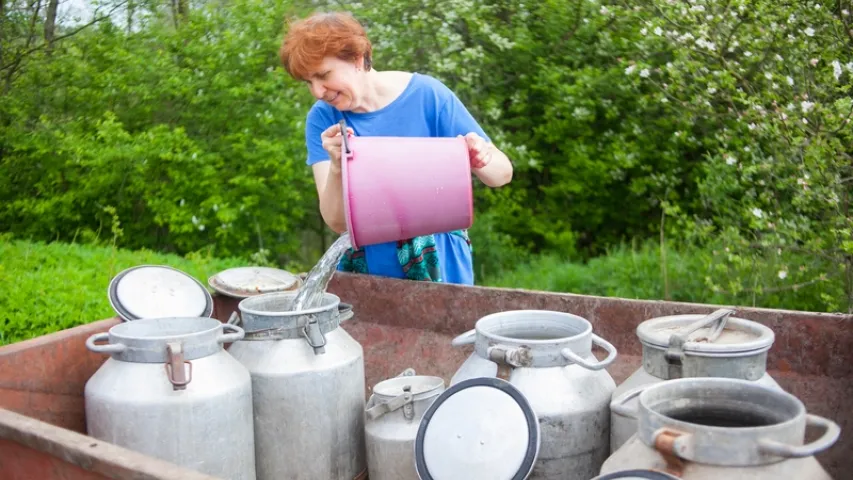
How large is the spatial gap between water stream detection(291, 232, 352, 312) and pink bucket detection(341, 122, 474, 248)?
7.1 inches

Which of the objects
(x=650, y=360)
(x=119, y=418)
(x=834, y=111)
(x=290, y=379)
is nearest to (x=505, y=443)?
(x=650, y=360)

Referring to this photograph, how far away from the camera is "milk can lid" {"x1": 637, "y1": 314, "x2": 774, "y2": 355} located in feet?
5.80

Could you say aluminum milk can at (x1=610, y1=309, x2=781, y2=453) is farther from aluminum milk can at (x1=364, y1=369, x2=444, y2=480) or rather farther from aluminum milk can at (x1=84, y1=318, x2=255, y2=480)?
aluminum milk can at (x1=84, y1=318, x2=255, y2=480)

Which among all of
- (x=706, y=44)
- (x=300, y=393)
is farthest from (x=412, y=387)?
(x=706, y=44)

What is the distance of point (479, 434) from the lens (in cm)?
173

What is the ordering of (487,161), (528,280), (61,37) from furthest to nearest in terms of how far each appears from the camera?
(61,37)
(528,280)
(487,161)

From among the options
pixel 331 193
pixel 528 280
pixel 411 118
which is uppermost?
pixel 411 118

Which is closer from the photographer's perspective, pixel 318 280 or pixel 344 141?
pixel 344 141

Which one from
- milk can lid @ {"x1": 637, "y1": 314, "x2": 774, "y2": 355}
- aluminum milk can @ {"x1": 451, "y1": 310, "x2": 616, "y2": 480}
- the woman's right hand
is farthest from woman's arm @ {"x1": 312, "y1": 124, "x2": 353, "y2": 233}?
milk can lid @ {"x1": 637, "y1": 314, "x2": 774, "y2": 355}

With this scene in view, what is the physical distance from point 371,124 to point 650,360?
1277mm

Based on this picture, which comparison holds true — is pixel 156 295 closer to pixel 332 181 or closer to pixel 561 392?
pixel 332 181

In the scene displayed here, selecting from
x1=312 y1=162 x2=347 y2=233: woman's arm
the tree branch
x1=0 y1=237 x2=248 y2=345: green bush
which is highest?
the tree branch

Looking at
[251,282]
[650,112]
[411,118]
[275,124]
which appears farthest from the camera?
[650,112]

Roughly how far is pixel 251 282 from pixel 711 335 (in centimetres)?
157
